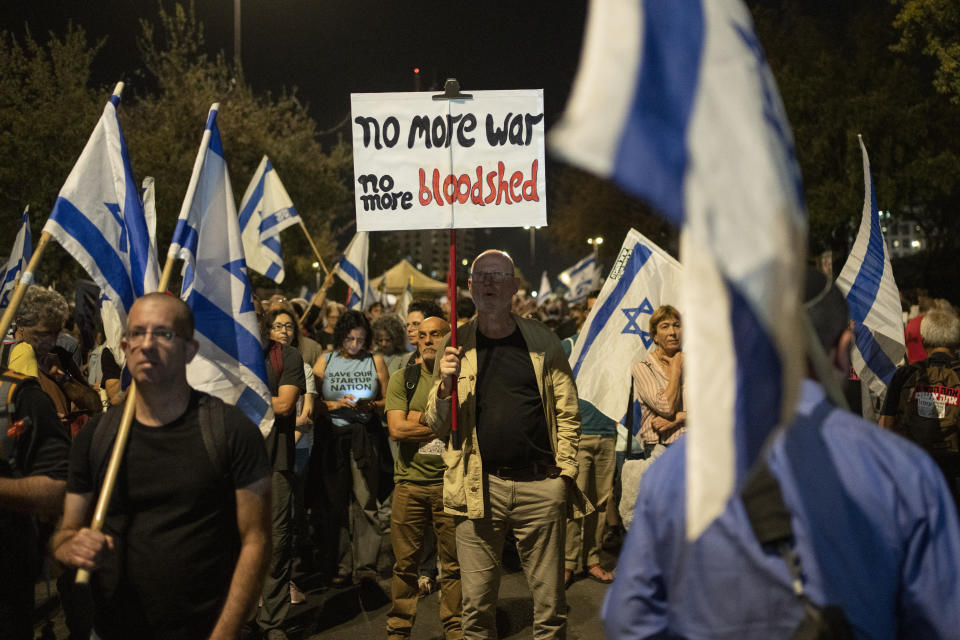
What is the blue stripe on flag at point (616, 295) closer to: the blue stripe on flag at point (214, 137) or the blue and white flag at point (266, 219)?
the blue stripe on flag at point (214, 137)

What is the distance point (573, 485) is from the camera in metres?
5.42

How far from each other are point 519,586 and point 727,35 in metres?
6.58

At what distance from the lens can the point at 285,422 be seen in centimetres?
698

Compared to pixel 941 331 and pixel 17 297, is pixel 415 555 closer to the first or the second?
pixel 17 297

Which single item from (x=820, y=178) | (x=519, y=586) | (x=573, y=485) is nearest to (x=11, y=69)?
(x=519, y=586)

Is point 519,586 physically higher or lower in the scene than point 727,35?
lower

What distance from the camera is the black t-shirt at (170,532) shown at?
3.25m

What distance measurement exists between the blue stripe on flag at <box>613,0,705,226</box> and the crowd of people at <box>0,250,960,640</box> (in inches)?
20.5

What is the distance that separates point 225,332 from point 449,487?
1621mm

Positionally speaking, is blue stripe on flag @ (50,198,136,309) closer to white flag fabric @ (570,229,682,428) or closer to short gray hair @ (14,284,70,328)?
short gray hair @ (14,284,70,328)

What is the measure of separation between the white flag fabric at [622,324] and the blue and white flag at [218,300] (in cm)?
356

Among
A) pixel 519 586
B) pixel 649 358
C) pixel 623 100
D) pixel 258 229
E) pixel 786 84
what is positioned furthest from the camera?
pixel 786 84

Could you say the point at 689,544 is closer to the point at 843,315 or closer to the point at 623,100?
the point at 843,315

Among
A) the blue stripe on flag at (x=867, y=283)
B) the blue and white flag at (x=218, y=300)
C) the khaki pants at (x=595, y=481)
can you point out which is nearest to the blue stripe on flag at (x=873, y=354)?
the blue stripe on flag at (x=867, y=283)
